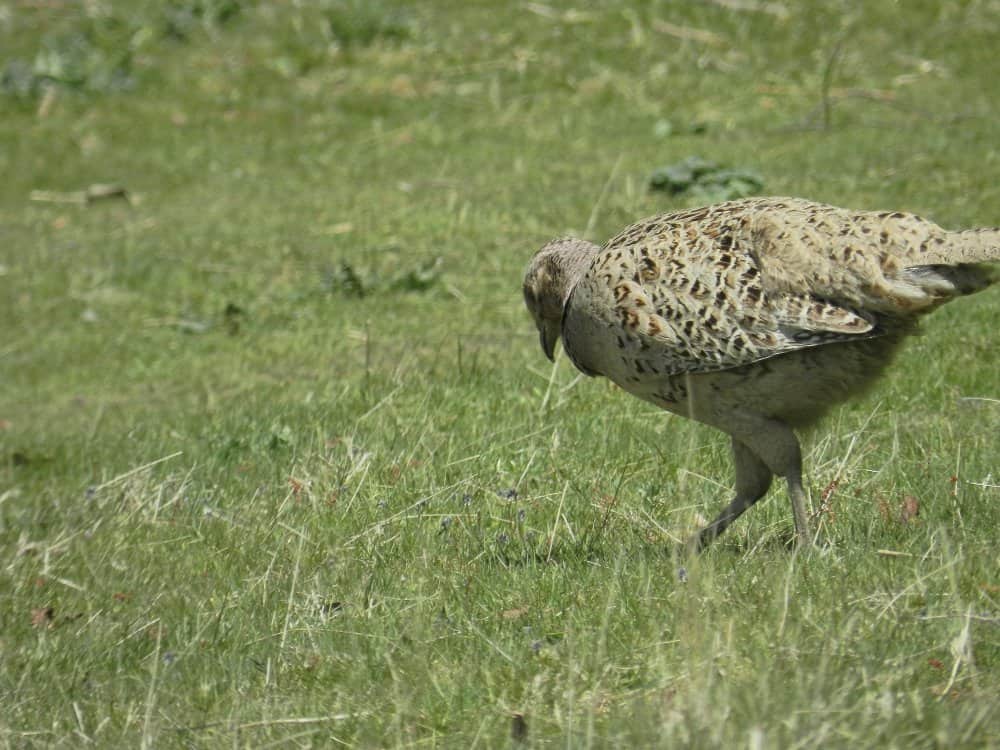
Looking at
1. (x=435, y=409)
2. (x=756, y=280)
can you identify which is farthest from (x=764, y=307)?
(x=435, y=409)

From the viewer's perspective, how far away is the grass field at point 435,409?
397 cm

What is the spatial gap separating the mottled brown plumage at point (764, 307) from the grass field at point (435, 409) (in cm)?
42

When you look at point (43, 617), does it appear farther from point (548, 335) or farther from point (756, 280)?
point (756, 280)

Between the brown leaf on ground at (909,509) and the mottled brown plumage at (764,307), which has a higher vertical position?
the mottled brown plumage at (764,307)

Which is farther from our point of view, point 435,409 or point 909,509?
point 435,409

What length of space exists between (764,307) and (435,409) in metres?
2.54

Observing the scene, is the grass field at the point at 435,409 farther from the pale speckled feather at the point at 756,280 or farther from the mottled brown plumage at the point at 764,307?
the pale speckled feather at the point at 756,280

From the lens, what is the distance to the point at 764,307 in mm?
4977

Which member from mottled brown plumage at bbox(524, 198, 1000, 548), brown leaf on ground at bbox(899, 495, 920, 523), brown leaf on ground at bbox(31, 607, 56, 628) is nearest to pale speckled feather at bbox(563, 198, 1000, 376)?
mottled brown plumage at bbox(524, 198, 1000, 548)

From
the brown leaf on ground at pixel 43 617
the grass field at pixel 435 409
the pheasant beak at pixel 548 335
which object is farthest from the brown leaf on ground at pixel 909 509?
the brown leaf on ground at pixel 43 617

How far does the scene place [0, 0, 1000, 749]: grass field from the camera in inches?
156

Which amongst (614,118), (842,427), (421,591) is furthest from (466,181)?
(421,591)

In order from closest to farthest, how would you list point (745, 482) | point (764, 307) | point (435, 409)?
point (764, 307) < point (745, 482) < point (435, 409)

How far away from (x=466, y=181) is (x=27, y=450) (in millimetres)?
4787
